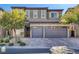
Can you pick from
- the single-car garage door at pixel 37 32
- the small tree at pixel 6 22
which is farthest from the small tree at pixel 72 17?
the small tree at pixel 6 22

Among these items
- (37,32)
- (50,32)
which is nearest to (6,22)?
(37,32)

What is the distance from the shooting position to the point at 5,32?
473 inches

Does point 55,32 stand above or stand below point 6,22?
below

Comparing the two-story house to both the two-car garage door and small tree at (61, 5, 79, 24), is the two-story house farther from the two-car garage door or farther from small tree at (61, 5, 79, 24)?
small tree at (61, 5, 79, 24)

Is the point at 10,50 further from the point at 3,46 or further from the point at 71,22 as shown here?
the point at 71,22

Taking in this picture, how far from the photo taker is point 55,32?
1213 cm

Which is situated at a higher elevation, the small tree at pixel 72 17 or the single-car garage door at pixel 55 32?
the small tree at pixel 72 17

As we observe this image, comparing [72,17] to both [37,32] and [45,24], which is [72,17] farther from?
[37,32]

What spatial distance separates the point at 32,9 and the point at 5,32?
0.65 meters

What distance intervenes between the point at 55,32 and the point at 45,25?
233 millimetres

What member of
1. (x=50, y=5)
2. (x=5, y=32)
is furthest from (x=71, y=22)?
(x=5, y=32)

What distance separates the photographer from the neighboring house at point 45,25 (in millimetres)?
12062

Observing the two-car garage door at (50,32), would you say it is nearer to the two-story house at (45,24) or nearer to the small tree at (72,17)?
the two-story house at (45,24)
